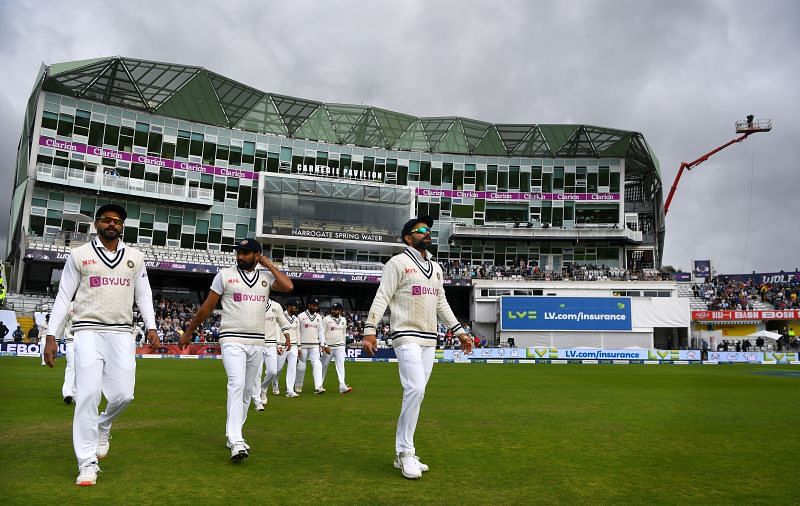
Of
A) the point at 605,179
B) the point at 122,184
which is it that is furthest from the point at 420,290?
the point at 605,179

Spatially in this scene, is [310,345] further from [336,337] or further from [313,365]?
[336,337]

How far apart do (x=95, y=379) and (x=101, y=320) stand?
0.62m

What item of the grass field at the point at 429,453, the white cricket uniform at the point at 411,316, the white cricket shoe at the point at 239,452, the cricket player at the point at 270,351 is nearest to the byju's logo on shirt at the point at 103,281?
the grass field at the point at 429,453

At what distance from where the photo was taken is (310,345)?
17.5 m

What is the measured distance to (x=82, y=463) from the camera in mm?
6277

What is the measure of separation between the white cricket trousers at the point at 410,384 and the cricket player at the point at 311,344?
1005cm

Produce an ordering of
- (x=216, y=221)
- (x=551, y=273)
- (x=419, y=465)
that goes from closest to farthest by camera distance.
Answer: (x=419, y=465), (x=551, y=273), (x=216, y=221)

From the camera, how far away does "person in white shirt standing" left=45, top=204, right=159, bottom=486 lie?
6.60 metres

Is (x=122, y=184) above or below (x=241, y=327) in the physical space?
above

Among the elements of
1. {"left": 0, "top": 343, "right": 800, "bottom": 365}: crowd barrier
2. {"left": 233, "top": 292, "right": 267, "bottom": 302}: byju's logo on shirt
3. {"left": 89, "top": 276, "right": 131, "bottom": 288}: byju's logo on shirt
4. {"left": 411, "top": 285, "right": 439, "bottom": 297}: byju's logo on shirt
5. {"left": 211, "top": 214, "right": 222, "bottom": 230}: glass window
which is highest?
{"left": 211, "top": 214, "right": 222, "bottom": 230}: glass window

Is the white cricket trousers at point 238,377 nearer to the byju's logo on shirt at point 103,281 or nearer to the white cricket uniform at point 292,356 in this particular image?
the byju's logo on shirt at point 103,281

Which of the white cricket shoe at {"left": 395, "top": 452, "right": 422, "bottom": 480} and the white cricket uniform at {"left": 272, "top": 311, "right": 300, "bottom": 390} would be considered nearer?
the white cricket shoe at {"left": 395, "top": 452, "right": 422, "bottom": 480}

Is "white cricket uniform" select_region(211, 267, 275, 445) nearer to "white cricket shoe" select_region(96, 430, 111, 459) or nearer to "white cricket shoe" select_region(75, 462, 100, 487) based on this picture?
"white cricket shoe" select_region(96, 430, 111, 459)

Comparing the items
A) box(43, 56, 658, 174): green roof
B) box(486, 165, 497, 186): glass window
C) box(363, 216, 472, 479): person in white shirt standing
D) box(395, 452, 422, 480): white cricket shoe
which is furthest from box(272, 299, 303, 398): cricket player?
box(486, 165, 497, 186): glass window
